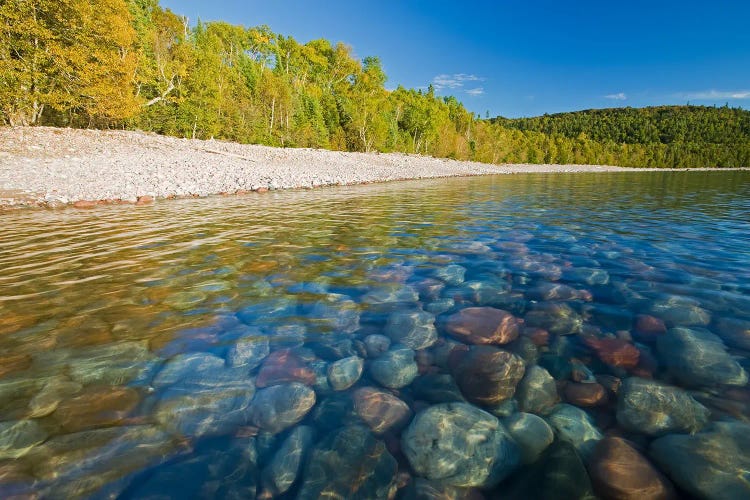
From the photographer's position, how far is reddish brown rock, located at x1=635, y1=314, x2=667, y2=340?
3404mm

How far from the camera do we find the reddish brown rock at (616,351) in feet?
9.84

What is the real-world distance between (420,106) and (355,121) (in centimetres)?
1617

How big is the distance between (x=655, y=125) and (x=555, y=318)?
206 metres

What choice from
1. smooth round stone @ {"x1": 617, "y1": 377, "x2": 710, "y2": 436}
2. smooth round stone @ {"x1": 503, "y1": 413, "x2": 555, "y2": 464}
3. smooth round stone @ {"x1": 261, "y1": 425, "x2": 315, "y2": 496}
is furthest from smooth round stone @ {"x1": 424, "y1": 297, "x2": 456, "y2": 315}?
smooth round stone @ {"x1": 261, "y1": 425, "x2": 315, "y2": 496}

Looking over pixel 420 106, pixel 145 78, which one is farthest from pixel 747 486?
pixel 420 106

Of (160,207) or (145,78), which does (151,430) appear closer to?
(160,207)

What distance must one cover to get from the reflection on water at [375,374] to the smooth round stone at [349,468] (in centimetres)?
1

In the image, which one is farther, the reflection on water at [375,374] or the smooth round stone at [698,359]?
the smooth round stone at [698,359]

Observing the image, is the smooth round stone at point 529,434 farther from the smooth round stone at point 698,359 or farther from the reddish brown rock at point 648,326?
the reddish brown rock at point 648,326

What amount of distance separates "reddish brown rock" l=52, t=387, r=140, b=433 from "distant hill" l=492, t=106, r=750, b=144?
499ft

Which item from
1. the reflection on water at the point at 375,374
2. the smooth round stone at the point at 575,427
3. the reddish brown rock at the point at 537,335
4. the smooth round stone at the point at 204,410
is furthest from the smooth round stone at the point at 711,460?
the smooth round stone at the point at 204,410

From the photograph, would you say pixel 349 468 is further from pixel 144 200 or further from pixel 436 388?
pixel 144 200

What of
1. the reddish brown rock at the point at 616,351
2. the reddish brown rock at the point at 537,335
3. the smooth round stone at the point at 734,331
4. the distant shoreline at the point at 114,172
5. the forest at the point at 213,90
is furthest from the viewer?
the forest at the point at 213,90

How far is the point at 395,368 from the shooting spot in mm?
2963
